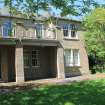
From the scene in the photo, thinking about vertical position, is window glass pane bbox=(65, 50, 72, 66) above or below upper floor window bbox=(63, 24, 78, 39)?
below

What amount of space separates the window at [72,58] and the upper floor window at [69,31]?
4.69ft

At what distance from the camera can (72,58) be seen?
36344 mm

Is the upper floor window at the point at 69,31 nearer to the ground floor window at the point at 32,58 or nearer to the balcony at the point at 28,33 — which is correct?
the balcony at the point at 28,33

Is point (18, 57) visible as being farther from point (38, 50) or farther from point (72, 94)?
point (72, 94)

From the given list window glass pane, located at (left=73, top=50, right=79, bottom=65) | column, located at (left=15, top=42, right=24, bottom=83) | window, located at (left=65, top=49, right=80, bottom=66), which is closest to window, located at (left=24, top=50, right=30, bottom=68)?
column, located at (left=15, top=42, right=24, bottom=83)

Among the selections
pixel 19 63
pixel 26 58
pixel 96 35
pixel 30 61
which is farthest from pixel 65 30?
pixel 19 63

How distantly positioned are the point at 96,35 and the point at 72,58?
331 cm

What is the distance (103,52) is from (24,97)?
68.2ft

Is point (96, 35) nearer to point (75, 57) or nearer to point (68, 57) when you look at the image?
point (75, 57)

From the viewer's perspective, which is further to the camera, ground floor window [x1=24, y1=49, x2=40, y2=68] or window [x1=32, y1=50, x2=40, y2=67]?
window [x1=32, y1=50, x2=40, y2=67]

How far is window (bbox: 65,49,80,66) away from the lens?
36.0 meters

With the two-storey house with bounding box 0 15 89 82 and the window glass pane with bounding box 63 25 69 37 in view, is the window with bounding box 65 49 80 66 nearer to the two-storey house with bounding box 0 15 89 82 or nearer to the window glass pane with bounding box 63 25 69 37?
the two-storey house with bounding box 0 15 89 82

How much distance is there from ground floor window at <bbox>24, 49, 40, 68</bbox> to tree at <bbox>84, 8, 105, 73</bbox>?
554 cm

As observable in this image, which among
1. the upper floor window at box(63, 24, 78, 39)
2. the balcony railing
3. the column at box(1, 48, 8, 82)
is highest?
the upper floor window at box(63, 24, 78, 39)
